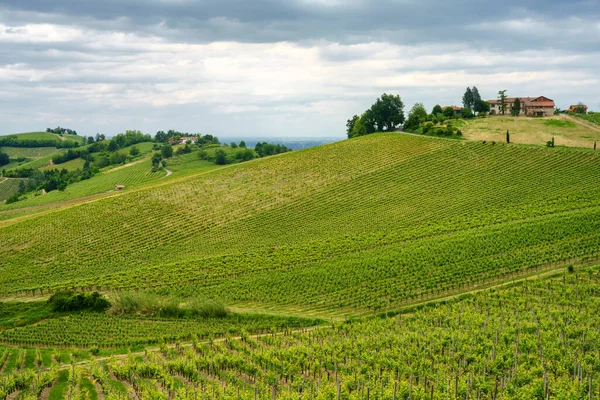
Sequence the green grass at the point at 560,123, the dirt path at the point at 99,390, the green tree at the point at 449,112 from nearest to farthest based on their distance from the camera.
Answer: the dirt path at the point at 99,390 → the green grass at the point at 560,123 → the green tree at the point at 449,112

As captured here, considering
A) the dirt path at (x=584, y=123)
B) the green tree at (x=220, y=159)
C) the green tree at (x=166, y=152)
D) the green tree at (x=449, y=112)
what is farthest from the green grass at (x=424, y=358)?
the green tree at (x=166, y=152)

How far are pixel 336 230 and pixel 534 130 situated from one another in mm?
60551

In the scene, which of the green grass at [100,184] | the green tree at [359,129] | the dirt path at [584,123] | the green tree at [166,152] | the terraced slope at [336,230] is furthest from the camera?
the green tree at [166,152]

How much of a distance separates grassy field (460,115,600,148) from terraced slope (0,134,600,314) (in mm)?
6387

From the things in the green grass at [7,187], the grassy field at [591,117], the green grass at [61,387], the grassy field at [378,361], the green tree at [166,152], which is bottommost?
the green grass at [61,387]

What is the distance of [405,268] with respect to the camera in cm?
5434

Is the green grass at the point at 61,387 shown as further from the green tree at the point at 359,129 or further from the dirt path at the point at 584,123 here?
the green tree at the point at 359,129

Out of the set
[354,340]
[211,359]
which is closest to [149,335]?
[211,359]

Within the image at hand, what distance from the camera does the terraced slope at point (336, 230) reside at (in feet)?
174

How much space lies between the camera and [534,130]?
110 m

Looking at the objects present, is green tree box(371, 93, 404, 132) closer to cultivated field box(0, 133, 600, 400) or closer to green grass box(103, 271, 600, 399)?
cultivated field box(0, 133, 600, 400)

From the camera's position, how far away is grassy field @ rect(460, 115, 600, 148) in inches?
3969

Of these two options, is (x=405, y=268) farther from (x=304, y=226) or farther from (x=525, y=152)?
(x=525, y=152)

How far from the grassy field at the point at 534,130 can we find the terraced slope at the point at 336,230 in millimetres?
6387
